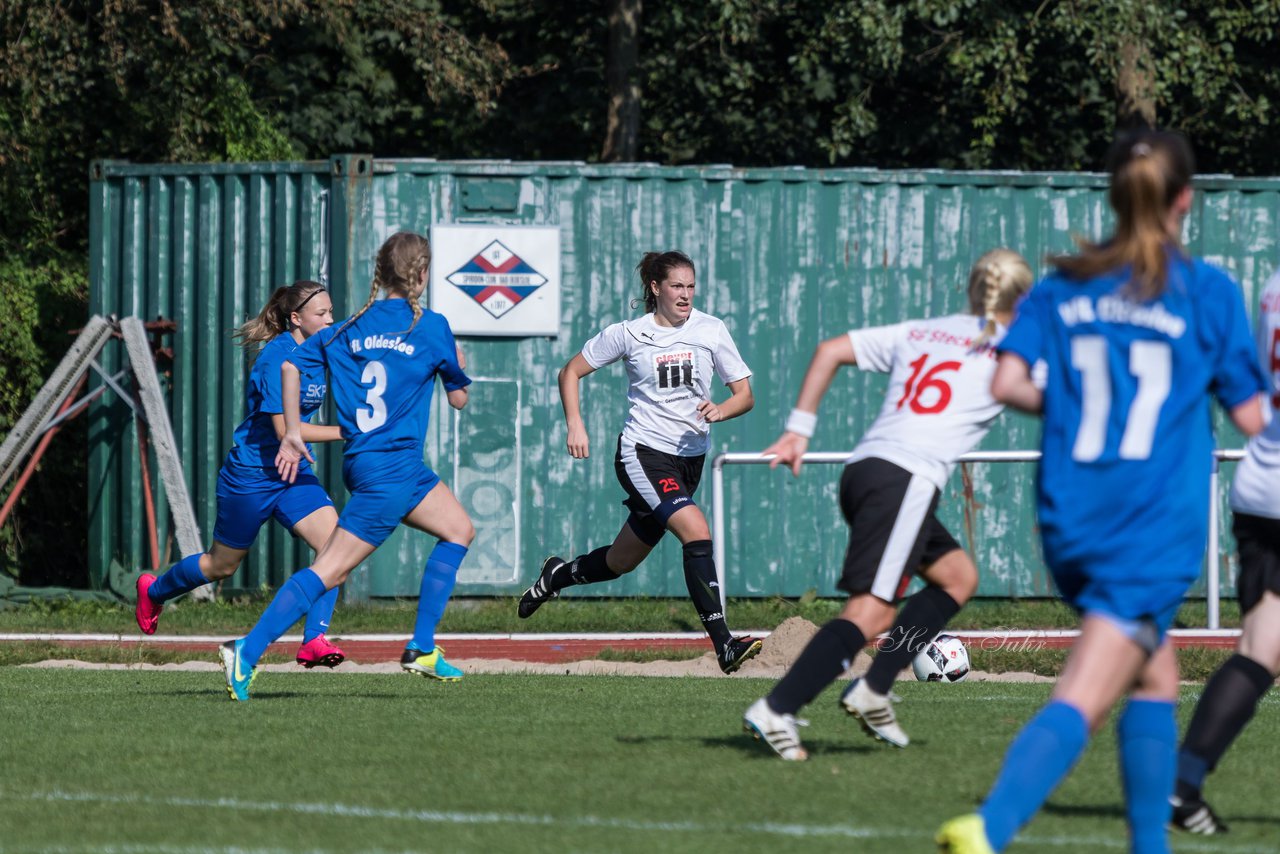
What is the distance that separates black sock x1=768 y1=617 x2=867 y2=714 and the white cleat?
0.25 metres

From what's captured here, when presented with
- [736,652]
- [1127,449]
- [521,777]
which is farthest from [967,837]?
[736,652]

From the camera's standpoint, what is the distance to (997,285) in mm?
6219

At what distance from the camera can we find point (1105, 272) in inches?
177

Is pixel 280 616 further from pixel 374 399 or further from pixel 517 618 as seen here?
pixel 517 618

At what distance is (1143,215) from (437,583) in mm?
5012

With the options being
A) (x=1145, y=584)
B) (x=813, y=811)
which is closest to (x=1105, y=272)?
(x=1145, y=584)

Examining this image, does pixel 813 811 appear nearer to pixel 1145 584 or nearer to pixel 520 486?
pixel 1145 584

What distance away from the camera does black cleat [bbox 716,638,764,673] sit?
9562mm

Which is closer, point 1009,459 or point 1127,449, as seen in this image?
point 1127,449

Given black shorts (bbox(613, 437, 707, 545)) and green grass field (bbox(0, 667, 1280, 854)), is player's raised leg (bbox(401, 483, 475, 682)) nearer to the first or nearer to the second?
green grass field (bbox(0, 667, 1280, 854))

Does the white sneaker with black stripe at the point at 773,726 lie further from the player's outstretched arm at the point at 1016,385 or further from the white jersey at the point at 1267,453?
the player's outstretched arm at the point at 1016,385

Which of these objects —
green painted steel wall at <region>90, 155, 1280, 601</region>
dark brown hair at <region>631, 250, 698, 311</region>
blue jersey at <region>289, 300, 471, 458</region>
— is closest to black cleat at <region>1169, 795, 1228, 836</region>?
blue jersey at <region>289, 300, 471, 458</region>

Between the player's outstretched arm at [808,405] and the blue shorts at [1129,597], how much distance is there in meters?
1.47

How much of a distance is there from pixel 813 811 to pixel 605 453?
925 cm
